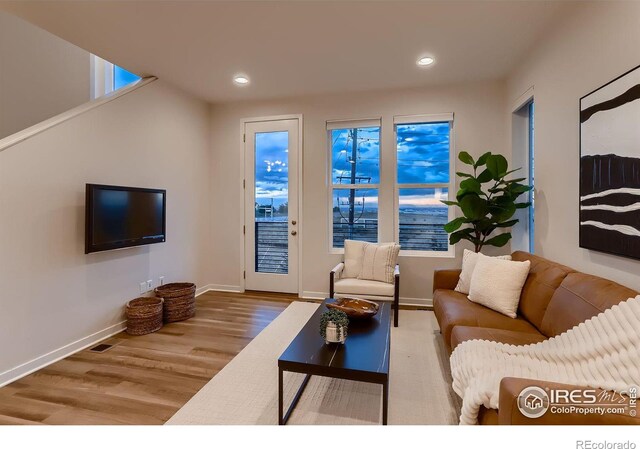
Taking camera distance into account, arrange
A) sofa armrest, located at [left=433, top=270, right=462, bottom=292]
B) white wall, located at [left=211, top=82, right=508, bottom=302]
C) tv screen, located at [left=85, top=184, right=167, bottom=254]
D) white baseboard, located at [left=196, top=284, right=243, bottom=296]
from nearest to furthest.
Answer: tv screen, located at [left=85, top=184, right=167, bottom=254] < sofa armrest, located at [left=433, top=270, right=462, bottom=292] < white wall, located at [left=211, top=82, right=508, bottom=302] < white baseboard, located at [left=196, top=284, right=243, bottom=296]

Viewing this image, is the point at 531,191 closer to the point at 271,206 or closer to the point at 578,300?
the point at 578,300

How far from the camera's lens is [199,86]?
4.06 meters

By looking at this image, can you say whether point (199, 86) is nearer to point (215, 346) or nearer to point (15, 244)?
point (15, 244)

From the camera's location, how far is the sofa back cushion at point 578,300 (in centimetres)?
162

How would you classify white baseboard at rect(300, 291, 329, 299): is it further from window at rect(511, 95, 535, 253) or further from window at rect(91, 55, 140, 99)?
window at rect(91, 55, 140, 99)

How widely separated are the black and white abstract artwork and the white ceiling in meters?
0.99

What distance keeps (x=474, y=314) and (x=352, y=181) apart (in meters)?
2.48

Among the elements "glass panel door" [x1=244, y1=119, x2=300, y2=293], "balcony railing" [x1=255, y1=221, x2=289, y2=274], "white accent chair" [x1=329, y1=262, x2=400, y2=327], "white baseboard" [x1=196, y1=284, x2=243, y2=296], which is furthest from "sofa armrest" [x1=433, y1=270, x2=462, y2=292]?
"white baseboard" [x1=196, y1=284, x2=243, y2=296]

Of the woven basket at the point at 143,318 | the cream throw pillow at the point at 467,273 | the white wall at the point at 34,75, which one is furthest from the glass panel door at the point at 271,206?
the cream throw pillow at the point at 467,273

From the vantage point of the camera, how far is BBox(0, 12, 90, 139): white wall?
10.6 feet

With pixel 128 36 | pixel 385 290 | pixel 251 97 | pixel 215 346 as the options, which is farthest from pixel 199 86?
pixel 385 290

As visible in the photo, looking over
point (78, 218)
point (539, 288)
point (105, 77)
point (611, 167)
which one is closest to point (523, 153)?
point (611, 167)

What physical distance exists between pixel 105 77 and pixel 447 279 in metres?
5.03
